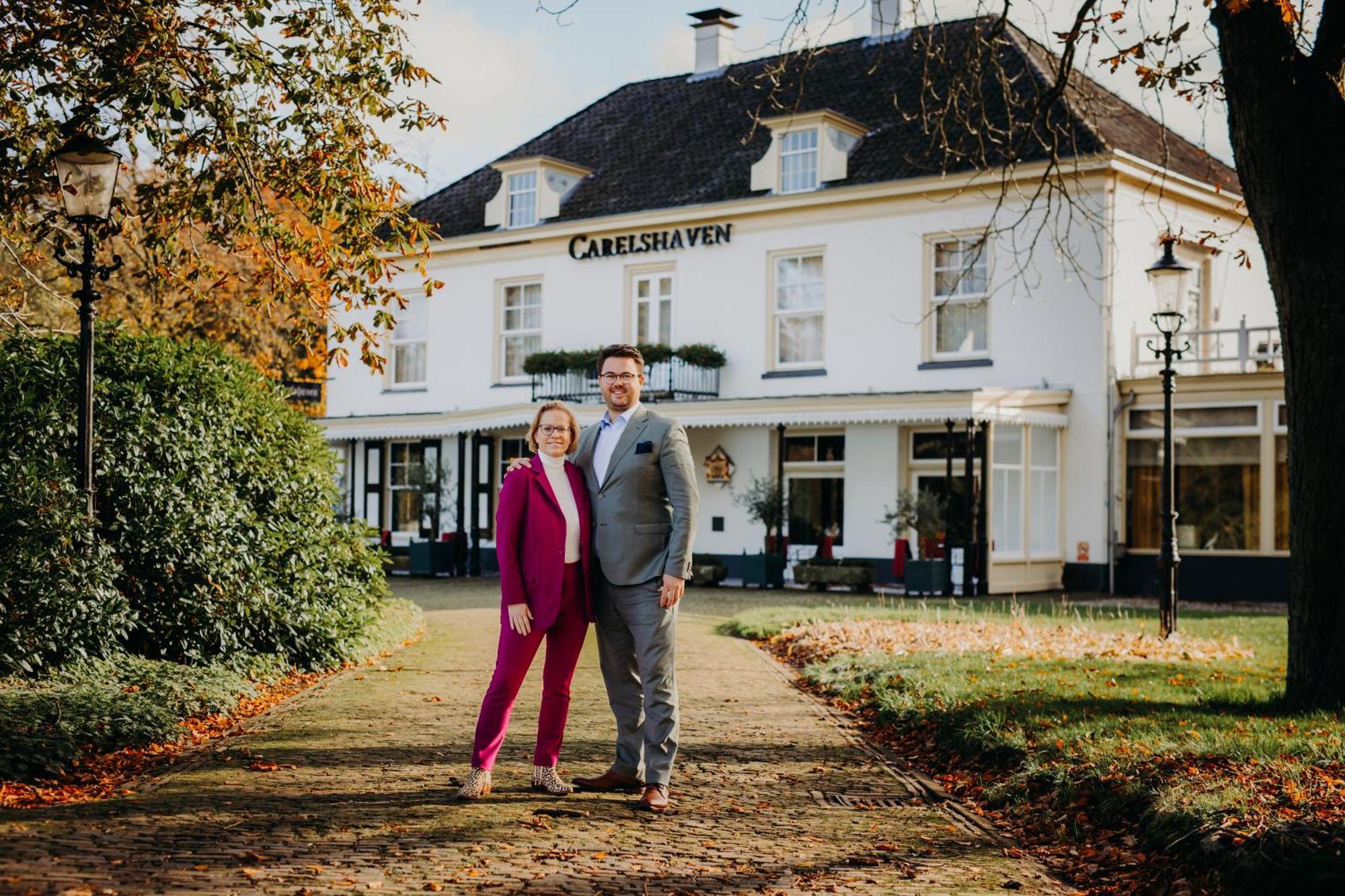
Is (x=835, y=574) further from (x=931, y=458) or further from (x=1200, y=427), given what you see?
(x=1200, y=427)

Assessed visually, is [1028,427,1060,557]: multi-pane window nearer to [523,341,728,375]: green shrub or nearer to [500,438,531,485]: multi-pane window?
[523,341,728,375]: green shrub

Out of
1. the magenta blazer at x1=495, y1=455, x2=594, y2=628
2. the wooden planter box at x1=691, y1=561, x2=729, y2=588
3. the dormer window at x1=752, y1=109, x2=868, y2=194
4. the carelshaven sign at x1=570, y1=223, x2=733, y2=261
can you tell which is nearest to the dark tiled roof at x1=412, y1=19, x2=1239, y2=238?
the dormer window at x1=752, y1=109, x2=868, y2=194

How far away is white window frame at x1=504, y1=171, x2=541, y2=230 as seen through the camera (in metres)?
28.6

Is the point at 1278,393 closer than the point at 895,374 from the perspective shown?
Yes

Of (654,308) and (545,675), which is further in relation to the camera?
(654,308)

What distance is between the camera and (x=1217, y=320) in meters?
24.6

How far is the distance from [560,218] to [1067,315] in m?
11.0

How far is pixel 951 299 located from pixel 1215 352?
5.02 m

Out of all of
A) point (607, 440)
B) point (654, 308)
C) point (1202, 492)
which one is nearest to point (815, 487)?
point (654, 308)

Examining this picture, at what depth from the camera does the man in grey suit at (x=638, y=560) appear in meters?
6.14

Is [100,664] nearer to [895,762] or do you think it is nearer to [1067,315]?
[895,762]

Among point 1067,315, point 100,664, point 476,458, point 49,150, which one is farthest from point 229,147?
point 476,458

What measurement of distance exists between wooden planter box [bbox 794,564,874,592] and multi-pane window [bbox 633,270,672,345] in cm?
608

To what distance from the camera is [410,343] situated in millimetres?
30781
